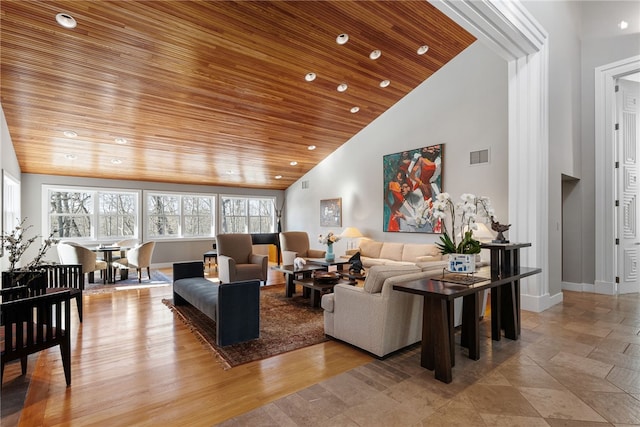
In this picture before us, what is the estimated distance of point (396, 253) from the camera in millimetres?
6301

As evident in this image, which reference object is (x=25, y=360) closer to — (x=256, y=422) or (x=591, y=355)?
(x=256, y=422)

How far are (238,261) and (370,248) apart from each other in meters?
2.72

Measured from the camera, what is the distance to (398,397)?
2.15 meters

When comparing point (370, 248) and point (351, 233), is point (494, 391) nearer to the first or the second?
point (370, 248)

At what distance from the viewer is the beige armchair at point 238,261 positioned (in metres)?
5.28

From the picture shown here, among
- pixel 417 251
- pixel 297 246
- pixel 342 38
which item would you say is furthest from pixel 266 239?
pixel 342 38

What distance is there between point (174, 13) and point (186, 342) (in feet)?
11.3

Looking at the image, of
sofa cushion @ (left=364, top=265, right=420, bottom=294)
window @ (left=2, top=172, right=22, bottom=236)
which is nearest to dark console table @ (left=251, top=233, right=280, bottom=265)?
window @ (left=2, top=172, right=22, bottom=236)

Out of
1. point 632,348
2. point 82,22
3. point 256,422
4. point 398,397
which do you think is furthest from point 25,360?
point 632,348

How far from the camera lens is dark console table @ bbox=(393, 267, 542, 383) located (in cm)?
232

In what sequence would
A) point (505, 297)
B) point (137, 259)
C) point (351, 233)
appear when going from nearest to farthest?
point (505, 297), point (137, 259), point (351, 233)

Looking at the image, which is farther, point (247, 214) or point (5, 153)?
point (247, 214)

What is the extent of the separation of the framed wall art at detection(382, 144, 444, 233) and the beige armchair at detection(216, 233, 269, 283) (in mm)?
2849

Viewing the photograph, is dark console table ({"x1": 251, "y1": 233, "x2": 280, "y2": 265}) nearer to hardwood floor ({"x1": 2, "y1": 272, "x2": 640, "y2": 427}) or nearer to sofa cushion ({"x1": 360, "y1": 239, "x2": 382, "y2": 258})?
sofa cushion ({"x1": 360, "y1": 239, "x2": 382, "y2": 258})
